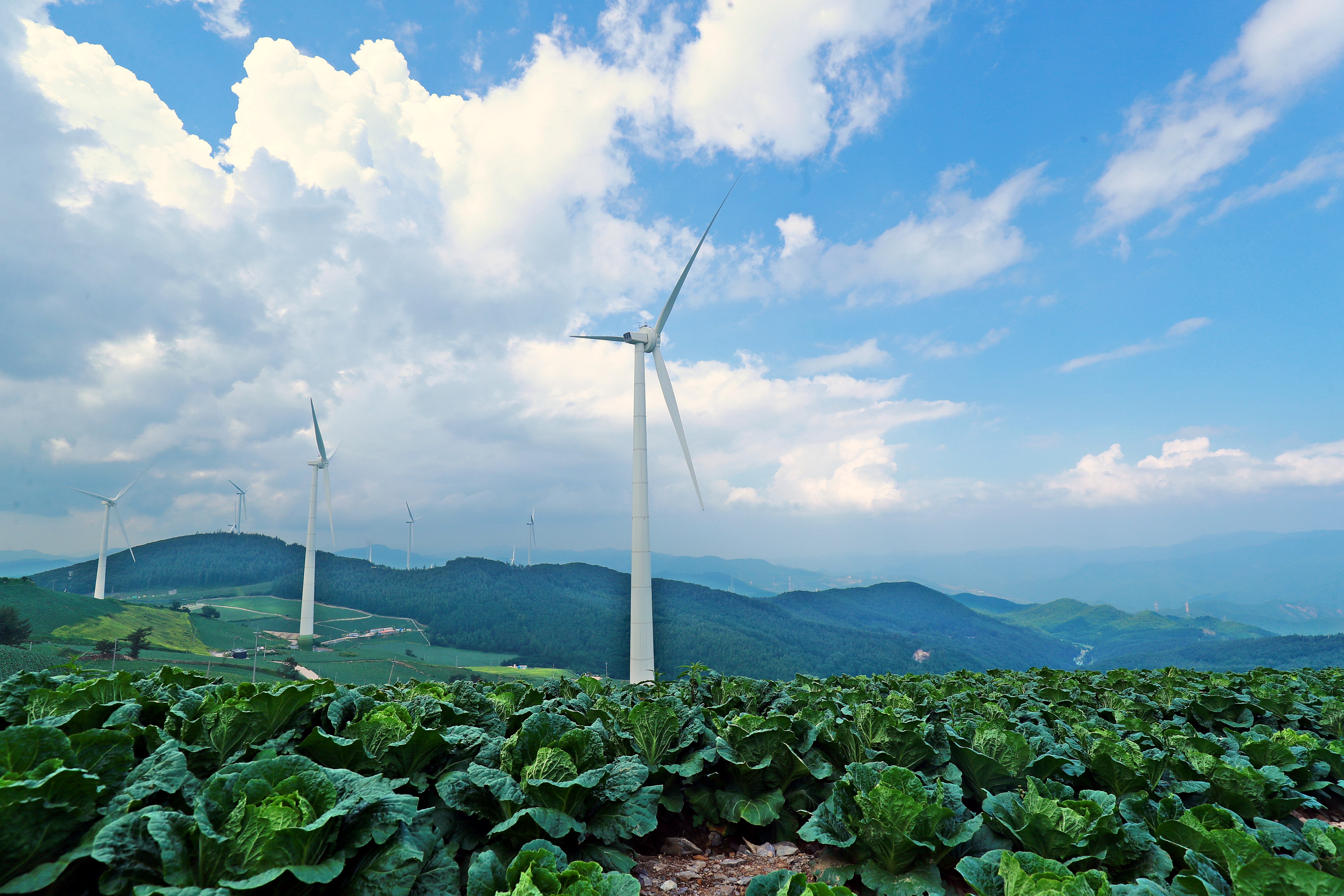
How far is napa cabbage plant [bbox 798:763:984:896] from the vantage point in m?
4.82

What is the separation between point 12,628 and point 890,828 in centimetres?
12166

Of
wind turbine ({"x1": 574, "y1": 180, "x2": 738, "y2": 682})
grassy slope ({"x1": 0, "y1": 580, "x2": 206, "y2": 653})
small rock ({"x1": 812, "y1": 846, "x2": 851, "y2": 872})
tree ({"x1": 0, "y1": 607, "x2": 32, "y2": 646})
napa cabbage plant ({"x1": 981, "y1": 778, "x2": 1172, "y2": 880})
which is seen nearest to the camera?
napa cabbage plant ({"x1": 981, "y1": 778, "x2": 1172, "y2": 880})

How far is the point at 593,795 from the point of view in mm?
5133

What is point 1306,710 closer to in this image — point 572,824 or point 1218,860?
point 1218,860

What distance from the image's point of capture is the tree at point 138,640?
291ft

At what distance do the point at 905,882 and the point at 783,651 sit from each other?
7761 inches

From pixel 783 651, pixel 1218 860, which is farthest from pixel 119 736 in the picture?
pixel 783 651

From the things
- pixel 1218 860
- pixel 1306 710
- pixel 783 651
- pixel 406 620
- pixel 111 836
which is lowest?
pixel 783 651

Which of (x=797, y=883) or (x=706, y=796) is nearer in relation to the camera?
(x=797, y=883)

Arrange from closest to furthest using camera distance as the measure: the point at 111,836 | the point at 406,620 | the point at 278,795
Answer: the point at 111,836 → the point at 278,795 → the point at 406,620

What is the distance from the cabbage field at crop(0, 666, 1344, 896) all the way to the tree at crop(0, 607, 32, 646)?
344 feet

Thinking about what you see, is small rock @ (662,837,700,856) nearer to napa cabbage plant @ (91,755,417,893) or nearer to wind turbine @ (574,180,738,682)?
napa cabbage plant @ (91,755,417,893)

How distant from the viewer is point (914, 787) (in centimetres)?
509

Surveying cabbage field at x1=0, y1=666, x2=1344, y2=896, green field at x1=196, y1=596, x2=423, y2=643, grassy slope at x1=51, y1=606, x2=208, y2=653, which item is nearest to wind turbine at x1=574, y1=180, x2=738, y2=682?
cabbage field at x1=0, y1=666, x2=1344, y2=896
